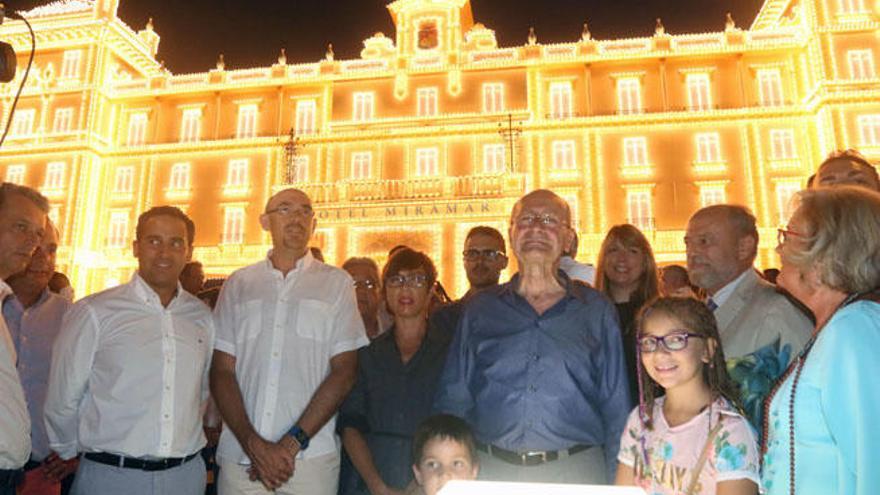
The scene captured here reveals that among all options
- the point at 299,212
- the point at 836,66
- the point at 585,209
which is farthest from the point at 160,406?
the point at 836,66

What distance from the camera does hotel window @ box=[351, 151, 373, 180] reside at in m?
23.7

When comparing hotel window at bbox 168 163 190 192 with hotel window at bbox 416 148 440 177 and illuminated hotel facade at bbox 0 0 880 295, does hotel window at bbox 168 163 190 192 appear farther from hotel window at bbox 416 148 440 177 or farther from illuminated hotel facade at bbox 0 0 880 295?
hotel window at bbox 416 148 440 177

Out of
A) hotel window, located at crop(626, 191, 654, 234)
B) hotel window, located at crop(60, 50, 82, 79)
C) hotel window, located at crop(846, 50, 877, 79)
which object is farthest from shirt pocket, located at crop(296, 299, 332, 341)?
hotel window, located at crop(60, 50, 82, 79)

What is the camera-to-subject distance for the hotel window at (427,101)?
2389cm

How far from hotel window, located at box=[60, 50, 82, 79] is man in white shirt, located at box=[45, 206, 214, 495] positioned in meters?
28.2

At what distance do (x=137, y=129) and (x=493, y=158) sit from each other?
1696cm

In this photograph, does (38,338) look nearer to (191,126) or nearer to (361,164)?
(361,164)

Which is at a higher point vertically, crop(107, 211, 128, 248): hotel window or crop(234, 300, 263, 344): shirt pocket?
crop(107, 211, 128, 248): hotel window

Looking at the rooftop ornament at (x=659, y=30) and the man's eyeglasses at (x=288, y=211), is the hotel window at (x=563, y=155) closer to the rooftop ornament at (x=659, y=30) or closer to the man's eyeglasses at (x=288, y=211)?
the rooftop ornament at (x=659, y=30)

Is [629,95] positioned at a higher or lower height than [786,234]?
higher

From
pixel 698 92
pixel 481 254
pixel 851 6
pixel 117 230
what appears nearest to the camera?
pixel 481 254

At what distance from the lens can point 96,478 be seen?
128 inches

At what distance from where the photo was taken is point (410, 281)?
375 cm

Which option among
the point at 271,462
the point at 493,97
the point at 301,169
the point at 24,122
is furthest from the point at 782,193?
the point at 24,122
